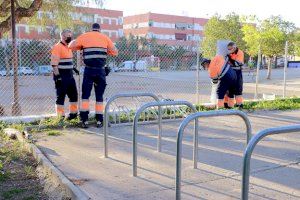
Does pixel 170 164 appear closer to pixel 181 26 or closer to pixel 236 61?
pixel 236 61

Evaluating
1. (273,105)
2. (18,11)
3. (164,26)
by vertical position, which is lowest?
(273,105)

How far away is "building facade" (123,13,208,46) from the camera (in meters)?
81.4

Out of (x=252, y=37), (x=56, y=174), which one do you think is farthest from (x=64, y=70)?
(x=252, y=37)

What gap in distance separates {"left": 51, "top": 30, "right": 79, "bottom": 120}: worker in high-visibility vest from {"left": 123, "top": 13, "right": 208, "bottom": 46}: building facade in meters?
71.7

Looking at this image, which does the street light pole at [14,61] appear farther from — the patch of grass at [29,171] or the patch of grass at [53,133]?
the patch of grass at [29,171]

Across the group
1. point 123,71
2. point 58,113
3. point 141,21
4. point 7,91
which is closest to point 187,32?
point 141,21

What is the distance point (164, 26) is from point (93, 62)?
256 feet

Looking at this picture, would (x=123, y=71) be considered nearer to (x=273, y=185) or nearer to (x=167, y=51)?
(x=167, y=51)

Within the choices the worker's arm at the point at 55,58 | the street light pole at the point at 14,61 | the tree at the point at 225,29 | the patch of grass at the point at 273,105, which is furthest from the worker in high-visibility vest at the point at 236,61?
the tree at the point at 225,29

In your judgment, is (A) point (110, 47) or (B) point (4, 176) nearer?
(B) point (4, 176)

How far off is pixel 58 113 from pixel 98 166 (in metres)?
3.54

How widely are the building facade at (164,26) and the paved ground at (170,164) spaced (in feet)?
240

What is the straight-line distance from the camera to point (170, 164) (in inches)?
212

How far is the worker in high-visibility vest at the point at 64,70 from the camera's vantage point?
26.7 feet
